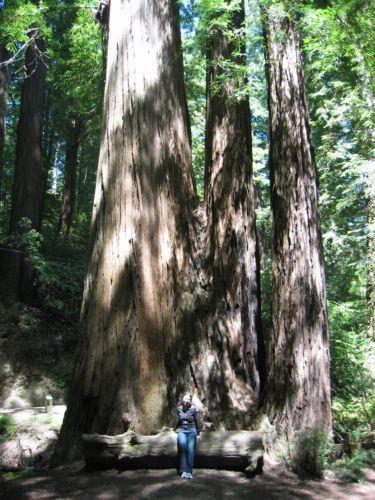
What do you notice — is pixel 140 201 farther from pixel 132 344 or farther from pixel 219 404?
pixel 219 404

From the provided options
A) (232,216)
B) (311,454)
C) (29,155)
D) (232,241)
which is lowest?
(311,454)

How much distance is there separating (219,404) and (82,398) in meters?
1.71

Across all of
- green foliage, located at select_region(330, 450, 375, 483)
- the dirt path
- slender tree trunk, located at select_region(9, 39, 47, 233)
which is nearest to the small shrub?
the dirt path

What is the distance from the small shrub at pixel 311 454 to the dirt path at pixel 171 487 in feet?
0.49

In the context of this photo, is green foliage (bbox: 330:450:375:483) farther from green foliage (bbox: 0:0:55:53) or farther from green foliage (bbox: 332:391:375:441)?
green foliage (bbox: 0:0:55:53)

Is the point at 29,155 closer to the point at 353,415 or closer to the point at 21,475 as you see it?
the point at 21,475

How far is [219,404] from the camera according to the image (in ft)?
20.6

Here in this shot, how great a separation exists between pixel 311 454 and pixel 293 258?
2.41m

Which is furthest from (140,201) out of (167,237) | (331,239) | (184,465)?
(331,239)

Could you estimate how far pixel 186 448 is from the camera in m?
5.42

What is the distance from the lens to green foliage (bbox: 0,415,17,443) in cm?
892

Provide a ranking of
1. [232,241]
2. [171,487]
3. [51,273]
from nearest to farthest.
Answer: [171,487]
[232,241]
[51,273]

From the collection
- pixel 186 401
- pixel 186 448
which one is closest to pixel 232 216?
pixel 186 401

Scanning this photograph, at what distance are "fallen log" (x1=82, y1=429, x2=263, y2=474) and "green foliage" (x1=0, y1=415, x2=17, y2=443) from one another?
4103 millimetres
